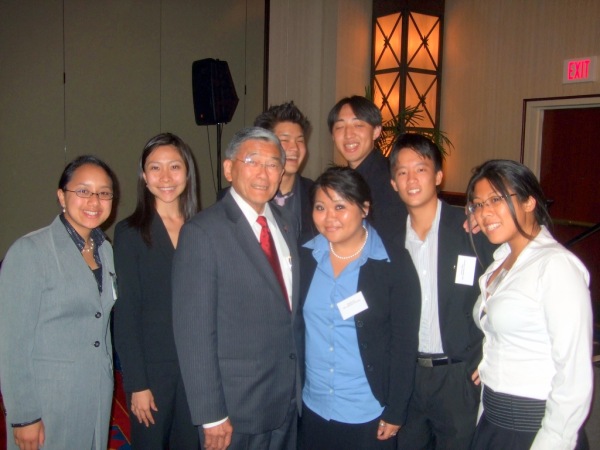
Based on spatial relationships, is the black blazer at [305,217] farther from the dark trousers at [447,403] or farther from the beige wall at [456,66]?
the beige wall at [456,66]

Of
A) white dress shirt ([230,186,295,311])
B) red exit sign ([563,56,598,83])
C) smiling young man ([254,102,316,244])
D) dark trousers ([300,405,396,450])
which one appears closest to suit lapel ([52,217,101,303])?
white dress shirt ([230,186,295,311])

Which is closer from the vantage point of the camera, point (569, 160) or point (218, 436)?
point (218, 436)

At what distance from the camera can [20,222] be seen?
5.62 meters

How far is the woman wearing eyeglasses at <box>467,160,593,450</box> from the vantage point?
1436 millimetres

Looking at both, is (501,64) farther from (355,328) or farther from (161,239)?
(161,239)

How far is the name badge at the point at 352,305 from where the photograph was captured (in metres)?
1.80

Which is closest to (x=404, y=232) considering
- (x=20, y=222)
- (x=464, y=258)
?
(x=464, y=258)

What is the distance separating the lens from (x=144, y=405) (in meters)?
1.91

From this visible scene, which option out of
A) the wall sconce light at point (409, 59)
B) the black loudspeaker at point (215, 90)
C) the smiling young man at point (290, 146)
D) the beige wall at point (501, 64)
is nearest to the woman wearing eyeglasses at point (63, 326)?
the smiling young man at point (290, 146)

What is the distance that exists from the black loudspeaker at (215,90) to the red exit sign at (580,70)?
390 cm

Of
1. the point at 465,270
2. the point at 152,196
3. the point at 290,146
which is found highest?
the point at 290,146

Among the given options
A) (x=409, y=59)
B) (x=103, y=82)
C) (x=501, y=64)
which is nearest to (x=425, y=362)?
(x=409, y=59)

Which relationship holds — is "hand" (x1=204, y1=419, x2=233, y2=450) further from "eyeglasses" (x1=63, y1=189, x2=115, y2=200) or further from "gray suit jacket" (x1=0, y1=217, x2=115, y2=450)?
"eyeglasses" (x1=63, y1=189, x2=115, y2=200)

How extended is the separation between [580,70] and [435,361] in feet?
16.7
